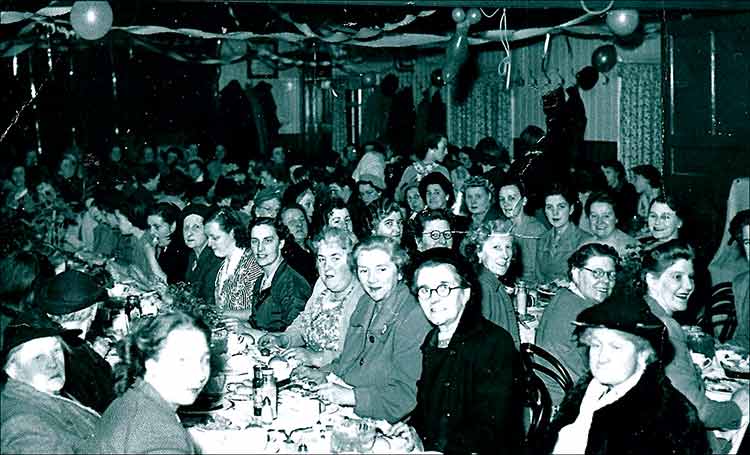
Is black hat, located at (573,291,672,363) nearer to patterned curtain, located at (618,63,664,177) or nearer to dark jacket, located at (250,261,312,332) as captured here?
dark jacket, located at (250,261,312,332)

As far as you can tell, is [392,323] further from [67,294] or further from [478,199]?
[478,199]

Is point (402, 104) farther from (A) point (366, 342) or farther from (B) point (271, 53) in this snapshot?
(A) point (366, 342)

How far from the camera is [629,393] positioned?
10.0ft

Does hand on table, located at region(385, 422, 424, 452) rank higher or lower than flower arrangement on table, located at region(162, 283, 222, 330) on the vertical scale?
lower

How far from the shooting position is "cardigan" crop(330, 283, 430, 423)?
3.82 m

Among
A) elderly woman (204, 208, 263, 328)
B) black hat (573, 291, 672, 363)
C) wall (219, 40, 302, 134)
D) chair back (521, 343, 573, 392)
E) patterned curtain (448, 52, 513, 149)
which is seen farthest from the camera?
wall (219, 40, 302, 134)

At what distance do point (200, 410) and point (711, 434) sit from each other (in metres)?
2.19

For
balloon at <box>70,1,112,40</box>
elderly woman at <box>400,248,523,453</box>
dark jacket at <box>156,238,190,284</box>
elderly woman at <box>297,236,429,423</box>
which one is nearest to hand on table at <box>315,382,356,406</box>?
elderly woman at <box>297,236,429,423</box>

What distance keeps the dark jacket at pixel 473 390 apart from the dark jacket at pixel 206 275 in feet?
10.0

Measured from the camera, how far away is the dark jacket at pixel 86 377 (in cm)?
376

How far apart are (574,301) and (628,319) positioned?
1207mm

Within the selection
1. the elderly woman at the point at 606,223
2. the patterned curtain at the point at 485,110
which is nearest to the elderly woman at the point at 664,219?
the elderly woman at the point at 606,223

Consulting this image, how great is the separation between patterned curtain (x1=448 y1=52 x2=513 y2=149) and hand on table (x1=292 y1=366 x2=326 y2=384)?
11.7 meters

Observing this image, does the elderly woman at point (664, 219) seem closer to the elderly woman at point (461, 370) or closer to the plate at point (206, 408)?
the elderly woman at point (461, 370)
